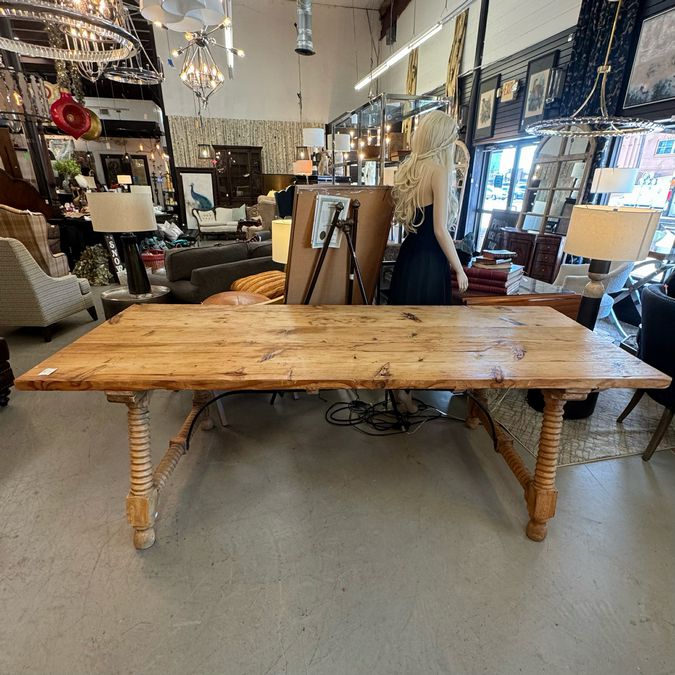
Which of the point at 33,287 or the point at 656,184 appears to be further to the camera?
the point at 656,184

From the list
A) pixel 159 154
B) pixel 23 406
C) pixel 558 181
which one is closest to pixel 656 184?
pixel 558 181

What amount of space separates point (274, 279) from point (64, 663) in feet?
8.21

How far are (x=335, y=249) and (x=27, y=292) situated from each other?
280 cm

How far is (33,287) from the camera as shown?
3.23 m

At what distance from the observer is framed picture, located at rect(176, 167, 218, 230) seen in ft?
31.9

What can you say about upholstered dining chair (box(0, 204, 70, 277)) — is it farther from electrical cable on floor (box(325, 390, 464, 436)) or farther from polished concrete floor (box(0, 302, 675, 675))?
electrical cable on floor (box(325, 390, 464, 436))

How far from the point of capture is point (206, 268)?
326 cm

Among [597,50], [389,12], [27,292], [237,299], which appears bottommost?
[27,292]

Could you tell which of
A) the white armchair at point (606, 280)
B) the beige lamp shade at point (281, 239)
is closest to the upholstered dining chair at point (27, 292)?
the beige lamp shade at point (281, 239)

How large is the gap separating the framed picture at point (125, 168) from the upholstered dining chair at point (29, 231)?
10035 mm

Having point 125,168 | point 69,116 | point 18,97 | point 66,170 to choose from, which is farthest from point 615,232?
point 125,168

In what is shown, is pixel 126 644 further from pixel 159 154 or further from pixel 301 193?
pixel 159 154

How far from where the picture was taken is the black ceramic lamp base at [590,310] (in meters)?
2.15

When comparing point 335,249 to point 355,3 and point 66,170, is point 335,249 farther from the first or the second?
point 355,3
